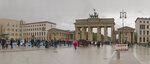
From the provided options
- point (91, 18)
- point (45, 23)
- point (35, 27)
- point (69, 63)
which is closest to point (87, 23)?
point (91, 18)


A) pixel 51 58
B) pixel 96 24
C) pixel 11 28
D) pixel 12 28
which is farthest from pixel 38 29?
pixel 51 58

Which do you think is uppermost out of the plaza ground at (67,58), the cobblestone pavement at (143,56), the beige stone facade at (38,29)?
the beige stone facade at (38,29)

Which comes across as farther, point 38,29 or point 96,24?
point 38,29

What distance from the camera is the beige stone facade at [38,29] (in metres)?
130

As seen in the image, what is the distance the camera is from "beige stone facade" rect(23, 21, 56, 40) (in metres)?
130

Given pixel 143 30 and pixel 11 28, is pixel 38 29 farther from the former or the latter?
pixel 143 30

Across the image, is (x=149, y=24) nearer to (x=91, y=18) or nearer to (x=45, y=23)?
(x=91, y=18)

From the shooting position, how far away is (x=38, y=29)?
133375 millimetres

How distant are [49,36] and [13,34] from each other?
1042 inches

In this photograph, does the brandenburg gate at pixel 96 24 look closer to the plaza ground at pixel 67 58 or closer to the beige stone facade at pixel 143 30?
the beige stone facade at pixel 143 30

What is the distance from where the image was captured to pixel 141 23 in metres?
108

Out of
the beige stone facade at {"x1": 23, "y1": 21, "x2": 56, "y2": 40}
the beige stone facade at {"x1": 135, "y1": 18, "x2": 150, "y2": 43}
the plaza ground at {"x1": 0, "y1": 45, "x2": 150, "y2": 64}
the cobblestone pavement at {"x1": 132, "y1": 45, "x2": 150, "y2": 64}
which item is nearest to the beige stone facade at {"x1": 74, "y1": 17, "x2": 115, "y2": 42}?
the beige stone facade at {"x1": 135, "y1": 18, "x2": 150, "y2": 43}

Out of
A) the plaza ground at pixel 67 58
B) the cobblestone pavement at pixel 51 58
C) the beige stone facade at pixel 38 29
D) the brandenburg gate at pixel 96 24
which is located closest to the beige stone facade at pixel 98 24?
the brandenburg gate at pixel 96 24

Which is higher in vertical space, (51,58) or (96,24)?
(96,24)
